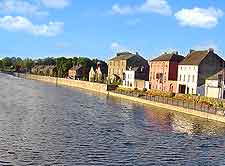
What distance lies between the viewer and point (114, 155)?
113ft

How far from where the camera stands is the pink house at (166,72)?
114m

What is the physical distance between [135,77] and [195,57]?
110ft

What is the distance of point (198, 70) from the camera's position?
9988cm

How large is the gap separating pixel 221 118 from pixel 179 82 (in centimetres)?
4770

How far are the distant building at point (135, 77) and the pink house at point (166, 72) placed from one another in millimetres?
8867

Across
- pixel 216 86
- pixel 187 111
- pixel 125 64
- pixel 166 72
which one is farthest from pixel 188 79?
pixel 125 64

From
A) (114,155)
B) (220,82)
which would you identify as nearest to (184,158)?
(114,155)

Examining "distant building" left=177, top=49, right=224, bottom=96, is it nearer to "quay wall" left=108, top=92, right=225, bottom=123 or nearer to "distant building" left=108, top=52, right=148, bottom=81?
"quay wall" left=108, top=92, right=225, bottom=123

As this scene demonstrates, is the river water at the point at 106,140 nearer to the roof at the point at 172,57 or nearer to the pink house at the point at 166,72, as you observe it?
the pink house at the point at 166,72

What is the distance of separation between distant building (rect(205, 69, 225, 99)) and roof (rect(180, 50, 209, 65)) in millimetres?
12079

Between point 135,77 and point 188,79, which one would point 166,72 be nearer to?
point 188,79

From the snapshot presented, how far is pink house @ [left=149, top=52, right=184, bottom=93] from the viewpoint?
11350 centimetres

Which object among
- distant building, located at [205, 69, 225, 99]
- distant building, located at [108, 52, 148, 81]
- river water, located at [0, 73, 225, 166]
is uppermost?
distant building, located at [108, 52, 148, 81]

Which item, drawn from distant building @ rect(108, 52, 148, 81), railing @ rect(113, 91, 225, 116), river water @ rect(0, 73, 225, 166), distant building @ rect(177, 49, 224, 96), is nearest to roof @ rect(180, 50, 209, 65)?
distant building @ rect(177, 49, 224, 96)
